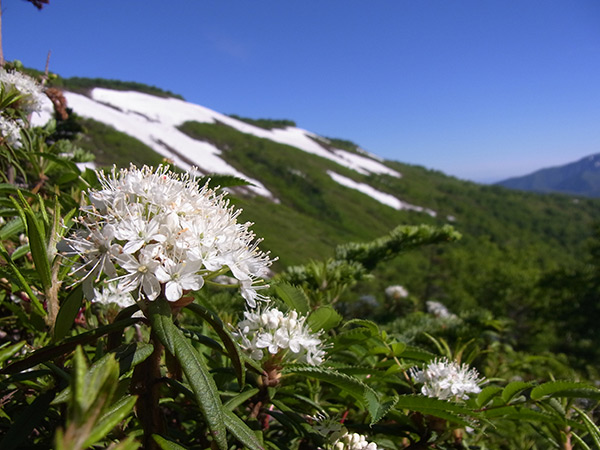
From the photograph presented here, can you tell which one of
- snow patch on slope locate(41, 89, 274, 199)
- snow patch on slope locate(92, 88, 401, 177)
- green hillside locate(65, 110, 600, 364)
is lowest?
green hillside locate(65, 110, 600, 364)

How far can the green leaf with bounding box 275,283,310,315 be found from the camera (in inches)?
51.6

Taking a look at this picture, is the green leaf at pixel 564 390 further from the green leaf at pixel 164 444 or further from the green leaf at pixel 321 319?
the green leaf at pixel 164 444

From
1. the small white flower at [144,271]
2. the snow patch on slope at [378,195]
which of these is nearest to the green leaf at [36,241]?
the small white flower at [144,271]

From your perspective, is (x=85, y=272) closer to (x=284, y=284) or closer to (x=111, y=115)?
(x=284, y=284)

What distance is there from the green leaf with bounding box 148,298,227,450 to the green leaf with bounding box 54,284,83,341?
213mm

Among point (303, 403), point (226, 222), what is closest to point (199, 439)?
point (303, 403)

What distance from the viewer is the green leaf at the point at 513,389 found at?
3.76ft

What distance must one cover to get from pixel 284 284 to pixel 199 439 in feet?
1.71

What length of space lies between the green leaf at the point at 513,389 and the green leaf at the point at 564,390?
0.10ft

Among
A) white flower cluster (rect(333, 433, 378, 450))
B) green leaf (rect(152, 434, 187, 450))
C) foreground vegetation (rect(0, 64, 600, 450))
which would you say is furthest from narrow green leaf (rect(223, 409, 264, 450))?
white flower cluster (rect(333, 433, 378, 450))

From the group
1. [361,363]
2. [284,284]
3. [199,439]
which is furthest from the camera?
[361,363]

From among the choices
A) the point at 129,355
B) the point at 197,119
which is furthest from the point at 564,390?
the point at 197,119

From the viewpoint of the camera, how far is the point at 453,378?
1295 millimetres

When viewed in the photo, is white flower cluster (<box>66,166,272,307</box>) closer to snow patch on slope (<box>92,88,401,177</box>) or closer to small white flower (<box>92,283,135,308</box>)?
small white flower (<box>92,283,135,308</box>)
